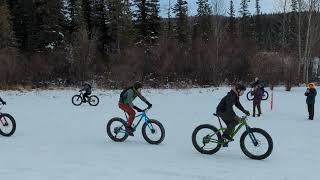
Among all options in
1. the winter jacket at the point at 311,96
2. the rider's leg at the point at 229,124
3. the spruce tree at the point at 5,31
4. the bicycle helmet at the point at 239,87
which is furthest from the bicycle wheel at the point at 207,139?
the spruce tree at the point at 5,31

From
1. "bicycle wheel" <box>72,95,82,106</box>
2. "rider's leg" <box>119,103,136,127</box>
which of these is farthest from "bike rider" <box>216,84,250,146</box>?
"bicycle wheel" <box>72,95,82,106</box>

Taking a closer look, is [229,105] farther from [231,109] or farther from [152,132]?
[152,132]

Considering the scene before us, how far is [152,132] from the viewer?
1245 centimetres

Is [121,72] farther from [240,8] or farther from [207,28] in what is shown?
[240,8]

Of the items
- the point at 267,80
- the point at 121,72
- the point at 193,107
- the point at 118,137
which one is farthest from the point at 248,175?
the point at 121,72

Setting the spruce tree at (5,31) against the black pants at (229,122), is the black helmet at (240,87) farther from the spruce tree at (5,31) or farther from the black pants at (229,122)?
the spruce tree at (5,31)

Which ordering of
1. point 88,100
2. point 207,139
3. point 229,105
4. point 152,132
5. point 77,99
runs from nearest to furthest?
point 229,105 → point 207,139 → point 152,132 → point 88,100 → point 77,99

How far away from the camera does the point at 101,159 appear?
10367 millimetres

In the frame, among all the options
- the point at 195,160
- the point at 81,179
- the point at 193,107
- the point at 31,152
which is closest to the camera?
the point at 81,179

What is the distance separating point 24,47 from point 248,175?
52.9 meters

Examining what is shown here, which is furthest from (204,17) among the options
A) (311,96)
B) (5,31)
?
(311,96)

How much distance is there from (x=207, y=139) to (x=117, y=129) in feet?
9.61

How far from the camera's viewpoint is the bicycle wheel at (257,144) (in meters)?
10.3

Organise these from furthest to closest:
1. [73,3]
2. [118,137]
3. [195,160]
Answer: [73,3] < [118,137] < [195,160]
